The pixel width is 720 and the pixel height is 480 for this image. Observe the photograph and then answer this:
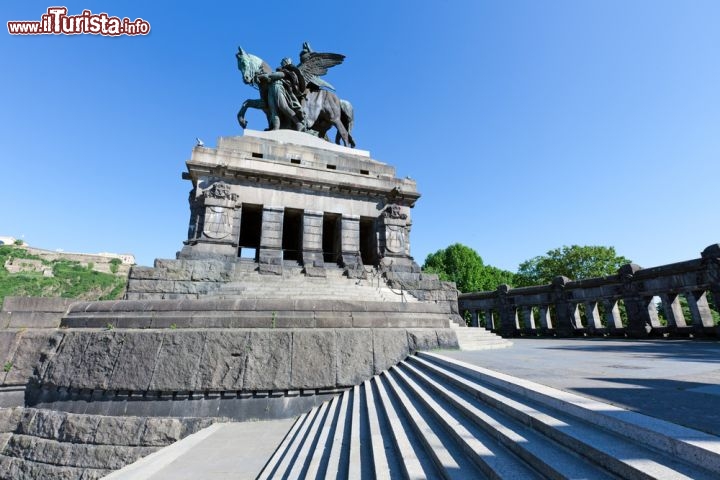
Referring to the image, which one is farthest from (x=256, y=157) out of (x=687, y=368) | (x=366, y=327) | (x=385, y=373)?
(x=687, y=368)

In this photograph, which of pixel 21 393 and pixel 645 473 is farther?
pixel 21 393

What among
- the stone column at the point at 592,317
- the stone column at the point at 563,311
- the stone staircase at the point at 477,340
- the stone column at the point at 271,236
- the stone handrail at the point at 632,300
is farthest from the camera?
the stone column at the point at 563,311

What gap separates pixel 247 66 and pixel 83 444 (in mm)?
19881

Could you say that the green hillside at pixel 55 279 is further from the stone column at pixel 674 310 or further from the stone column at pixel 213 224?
the stone column at pixel 674 310

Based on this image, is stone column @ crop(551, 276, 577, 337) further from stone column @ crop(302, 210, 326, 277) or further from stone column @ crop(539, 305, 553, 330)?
stone column @ crop(302, 210, 326, 277)

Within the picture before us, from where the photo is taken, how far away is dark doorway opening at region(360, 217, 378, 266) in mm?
16594

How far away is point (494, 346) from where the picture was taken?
10.0m

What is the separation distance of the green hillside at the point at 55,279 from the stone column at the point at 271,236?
218 feet

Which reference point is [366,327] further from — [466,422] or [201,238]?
[201,238]

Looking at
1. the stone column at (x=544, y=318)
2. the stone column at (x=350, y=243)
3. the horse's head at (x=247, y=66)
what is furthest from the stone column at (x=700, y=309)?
the horse's head at (x=247, y=66)

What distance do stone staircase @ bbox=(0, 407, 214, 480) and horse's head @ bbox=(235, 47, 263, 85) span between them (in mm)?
18552

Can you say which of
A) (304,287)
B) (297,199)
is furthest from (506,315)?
(297,199)

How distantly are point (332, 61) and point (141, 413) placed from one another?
2172 centimetres

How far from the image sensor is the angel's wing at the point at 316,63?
68.3 ft
